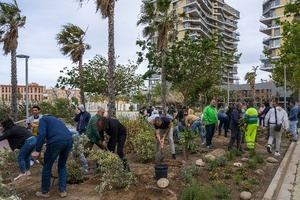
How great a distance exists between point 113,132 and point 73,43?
24192 mm

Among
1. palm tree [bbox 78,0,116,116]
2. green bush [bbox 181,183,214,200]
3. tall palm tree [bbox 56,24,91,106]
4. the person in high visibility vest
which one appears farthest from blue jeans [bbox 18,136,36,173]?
tall palm tree [bbox 56,24,91,106]

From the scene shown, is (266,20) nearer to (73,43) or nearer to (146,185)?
(73,43)

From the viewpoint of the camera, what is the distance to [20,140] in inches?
382

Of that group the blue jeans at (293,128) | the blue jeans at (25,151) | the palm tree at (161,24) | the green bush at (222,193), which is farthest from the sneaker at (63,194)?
the blue jeans at (293,128)

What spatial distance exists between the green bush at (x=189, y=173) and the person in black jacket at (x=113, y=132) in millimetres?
1296

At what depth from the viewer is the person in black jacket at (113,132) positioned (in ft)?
30.9

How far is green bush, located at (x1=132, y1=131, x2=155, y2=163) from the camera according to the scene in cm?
1187

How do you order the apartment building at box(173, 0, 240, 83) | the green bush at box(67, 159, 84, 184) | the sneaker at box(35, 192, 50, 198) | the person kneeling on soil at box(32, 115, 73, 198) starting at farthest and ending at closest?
1. the apartment building at box(173, 0, 240, 83)
2. the green bush at box(67, 159, 84, 184)
3. the sneaker at box(35, 192, 50, 198)
4. the person kneeling on soil at box(32, 115, 73, 198)

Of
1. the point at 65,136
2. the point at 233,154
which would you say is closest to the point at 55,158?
the point at 65,136

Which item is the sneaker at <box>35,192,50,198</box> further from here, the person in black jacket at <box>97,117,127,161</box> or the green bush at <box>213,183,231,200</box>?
the green bush at <box>213,183,231,200</box>

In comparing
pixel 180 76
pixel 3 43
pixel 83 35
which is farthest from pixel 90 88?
pixel 180 76

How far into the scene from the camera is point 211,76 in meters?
28.1

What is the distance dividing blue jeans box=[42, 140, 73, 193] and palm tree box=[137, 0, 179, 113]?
36.9ft

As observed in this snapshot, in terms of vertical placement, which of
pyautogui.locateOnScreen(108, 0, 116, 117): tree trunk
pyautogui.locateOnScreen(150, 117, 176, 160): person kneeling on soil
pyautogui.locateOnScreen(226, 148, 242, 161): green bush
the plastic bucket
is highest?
pyautogui.locateOnScreen(108, 0, 116, 117): tree trunk
